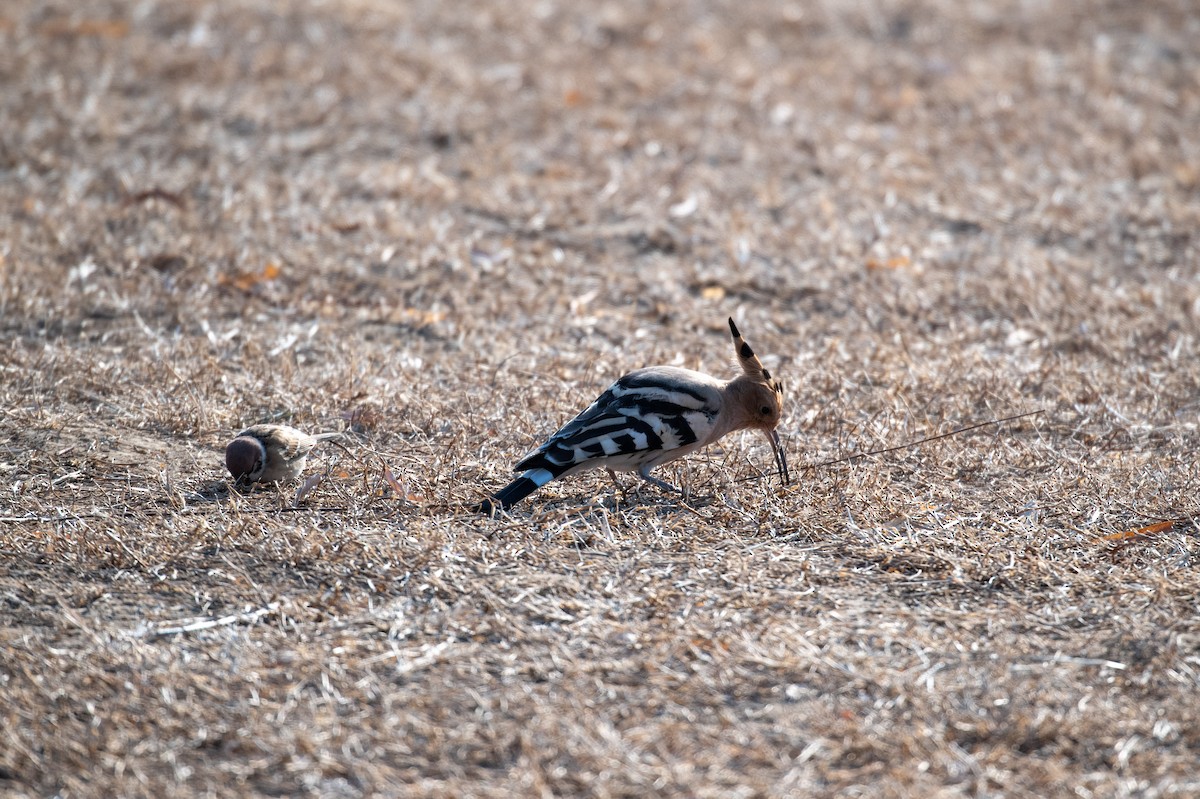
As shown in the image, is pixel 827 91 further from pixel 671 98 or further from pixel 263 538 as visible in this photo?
pixel 263 538

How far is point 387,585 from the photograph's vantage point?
14.7 feet

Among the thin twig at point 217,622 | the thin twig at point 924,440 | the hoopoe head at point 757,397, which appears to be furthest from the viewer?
the thin twig at point 924,440

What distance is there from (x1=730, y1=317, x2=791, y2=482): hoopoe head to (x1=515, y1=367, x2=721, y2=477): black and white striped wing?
0.13m

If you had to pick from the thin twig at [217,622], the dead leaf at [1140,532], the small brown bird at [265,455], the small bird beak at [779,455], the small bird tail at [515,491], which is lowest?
the dead leaf at [1140,532]

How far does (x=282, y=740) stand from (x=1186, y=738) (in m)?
2.57

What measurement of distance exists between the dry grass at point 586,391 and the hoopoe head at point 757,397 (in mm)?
201

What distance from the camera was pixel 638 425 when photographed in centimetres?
525

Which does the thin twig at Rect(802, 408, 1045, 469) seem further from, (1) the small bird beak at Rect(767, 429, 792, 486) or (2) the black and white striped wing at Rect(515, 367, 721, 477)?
(2) the black and white striped wing at Rect(515, 367, 721, 477)

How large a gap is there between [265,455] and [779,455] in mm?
2132

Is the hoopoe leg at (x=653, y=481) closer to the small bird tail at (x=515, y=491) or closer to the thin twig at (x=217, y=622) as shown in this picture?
the small bird tail at (x=515, y=491)

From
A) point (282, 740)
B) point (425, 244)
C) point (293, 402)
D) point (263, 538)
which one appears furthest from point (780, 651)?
point (425, 244)

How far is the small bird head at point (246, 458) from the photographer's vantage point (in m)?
5.11

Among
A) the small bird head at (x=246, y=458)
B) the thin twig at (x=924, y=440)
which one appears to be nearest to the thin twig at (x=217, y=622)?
the small bird head at (x=246, y=458)

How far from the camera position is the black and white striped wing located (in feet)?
16.9
